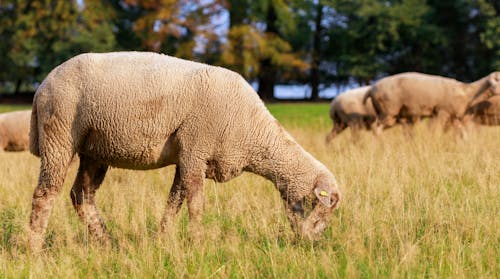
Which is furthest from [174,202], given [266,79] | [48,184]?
[266,79]

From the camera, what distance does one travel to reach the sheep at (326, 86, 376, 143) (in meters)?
14.5

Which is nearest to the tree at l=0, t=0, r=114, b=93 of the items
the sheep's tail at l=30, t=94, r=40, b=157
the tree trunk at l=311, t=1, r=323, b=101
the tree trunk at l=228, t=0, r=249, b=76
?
the tree trunk at l=228, t=0, r=249, b=76

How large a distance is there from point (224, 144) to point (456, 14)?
38185mm

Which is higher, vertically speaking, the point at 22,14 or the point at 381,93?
the point at 22,14

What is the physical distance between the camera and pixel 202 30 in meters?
33.2

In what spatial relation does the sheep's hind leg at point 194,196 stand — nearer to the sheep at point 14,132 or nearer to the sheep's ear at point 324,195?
the sheep's ear at point 324,195

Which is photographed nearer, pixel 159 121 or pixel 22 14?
pixel 159 121

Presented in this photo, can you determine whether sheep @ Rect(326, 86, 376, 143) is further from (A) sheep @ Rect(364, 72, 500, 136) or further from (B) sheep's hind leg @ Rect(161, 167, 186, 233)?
(B) sheep's hind leg @ Rect(161, 167, 186, 233)

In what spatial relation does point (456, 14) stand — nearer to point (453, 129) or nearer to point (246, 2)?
point (246, 2)

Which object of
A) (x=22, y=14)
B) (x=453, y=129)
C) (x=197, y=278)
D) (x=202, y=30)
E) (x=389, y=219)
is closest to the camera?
→ (x=197, y=278)

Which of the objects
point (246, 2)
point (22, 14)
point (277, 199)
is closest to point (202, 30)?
point (246, 2)

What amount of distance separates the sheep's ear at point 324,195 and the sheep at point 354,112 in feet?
30.5

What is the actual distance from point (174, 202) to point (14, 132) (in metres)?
8.25

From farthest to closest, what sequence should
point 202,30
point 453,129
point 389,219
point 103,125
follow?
point 202,30 < point 453,129 < point 389,219 < point 103,125
